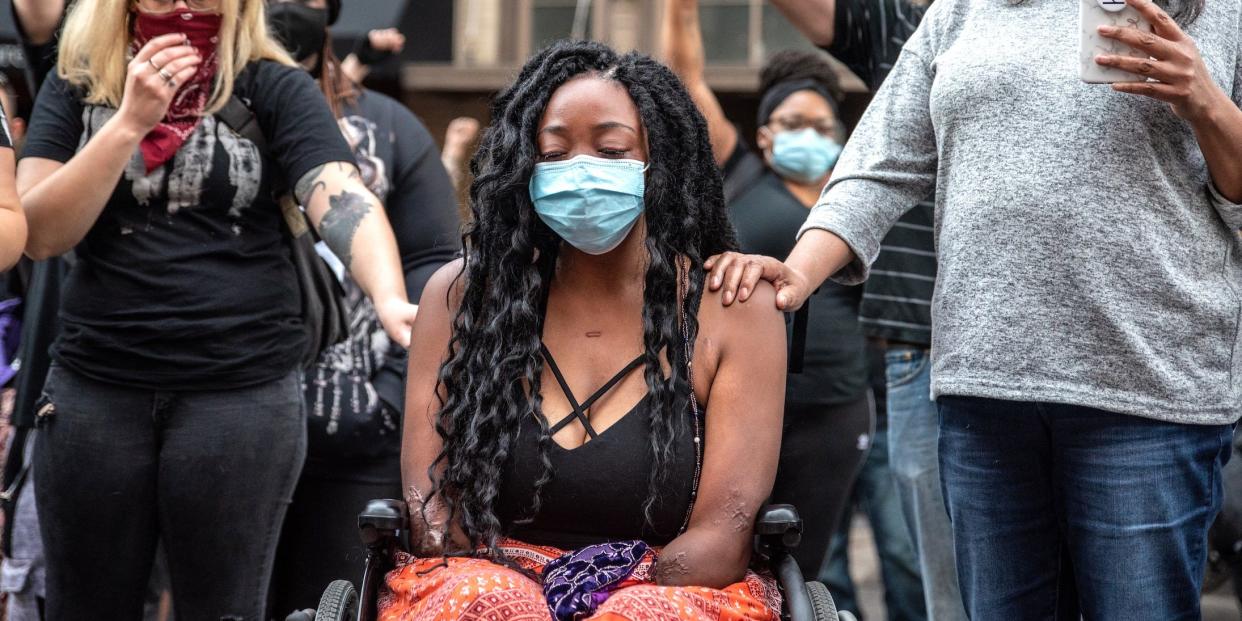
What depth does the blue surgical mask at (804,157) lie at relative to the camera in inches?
209

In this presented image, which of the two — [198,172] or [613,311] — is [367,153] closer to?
[198,172]

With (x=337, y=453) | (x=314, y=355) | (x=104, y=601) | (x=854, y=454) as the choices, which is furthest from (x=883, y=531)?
(x=104, y=601)

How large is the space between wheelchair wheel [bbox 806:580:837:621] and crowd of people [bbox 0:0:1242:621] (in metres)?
0.10

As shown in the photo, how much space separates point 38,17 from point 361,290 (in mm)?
1184

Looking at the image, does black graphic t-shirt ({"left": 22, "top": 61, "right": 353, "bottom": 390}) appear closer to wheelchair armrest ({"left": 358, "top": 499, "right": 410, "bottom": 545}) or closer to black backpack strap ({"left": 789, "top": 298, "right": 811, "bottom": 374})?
Result: wheelchair armrest ({"left": 358, "top": 499, "right": 410, "bottom": 545})

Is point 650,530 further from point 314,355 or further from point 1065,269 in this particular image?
point 314,355

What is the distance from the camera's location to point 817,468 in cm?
462

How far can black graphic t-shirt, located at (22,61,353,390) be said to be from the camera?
3275 millimetres

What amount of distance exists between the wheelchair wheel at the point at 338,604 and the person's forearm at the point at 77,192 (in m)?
1.09

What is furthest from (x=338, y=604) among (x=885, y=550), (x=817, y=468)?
(x=885, y=550)

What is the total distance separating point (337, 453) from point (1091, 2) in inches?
101

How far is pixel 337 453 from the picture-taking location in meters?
4.13

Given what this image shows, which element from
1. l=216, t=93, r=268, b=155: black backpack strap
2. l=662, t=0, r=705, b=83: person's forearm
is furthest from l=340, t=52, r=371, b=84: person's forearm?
l=216, t=93, r=268, b=155: black backpack strap

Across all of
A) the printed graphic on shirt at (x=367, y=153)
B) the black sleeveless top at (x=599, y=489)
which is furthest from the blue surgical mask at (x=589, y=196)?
the printed graphic on shirt at (x=367, y=153)
